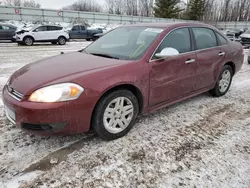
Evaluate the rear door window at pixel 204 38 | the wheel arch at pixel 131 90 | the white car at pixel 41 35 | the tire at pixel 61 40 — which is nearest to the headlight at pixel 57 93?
the wheel arch at pixel 131 90

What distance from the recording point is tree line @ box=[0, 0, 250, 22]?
4399 cm

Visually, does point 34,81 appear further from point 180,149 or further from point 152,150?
point 180,149

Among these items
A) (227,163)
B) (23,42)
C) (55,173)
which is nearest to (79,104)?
(55,173)

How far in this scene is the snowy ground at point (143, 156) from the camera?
2.19 m

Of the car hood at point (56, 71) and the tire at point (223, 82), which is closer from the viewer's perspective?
the car hood at point (56, 71)

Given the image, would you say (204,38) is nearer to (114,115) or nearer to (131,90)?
(131,90)

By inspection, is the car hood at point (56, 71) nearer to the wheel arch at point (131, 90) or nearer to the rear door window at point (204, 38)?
the wheel arch at point (131, 90)

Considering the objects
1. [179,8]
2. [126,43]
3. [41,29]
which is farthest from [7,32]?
[179,8]

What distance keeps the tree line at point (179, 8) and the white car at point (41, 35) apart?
3162cm

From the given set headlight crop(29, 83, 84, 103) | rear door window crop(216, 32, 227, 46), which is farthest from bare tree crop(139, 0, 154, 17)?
headlight crop(29, 83, 84, 103)

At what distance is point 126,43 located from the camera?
3.43 metres

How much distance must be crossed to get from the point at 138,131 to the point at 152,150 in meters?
0.52

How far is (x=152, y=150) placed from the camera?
2.68 meters

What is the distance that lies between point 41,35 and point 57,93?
48.4ft
